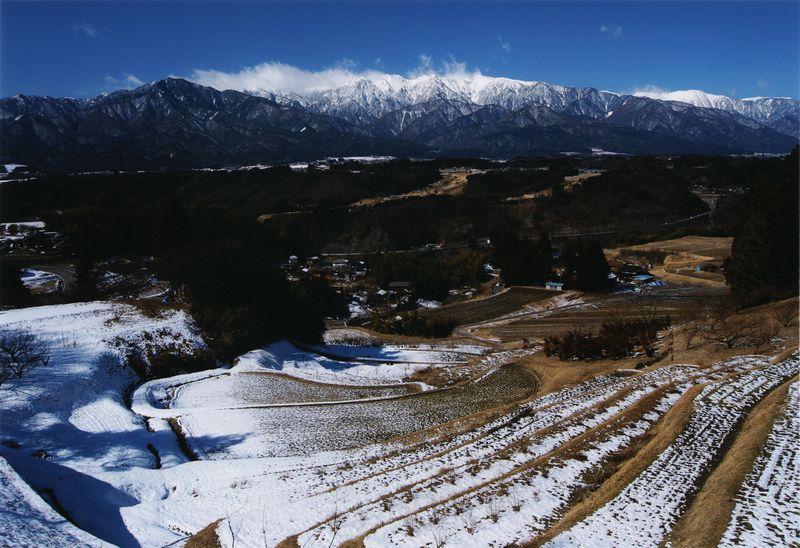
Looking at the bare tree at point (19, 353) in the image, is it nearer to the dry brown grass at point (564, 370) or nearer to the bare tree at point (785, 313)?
the dry brown grass at point (564, 370)

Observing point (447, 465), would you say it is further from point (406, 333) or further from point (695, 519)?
point (406, 333)

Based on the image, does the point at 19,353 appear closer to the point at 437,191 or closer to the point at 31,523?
the point at 31,523

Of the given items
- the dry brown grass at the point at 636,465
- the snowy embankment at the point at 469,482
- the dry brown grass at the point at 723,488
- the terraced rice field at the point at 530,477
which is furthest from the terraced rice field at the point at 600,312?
the dry brown grass at the point at 723,488

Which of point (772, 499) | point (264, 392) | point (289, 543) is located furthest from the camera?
point (264, 392)

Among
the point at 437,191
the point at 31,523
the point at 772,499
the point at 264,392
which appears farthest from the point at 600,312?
the point at 437,191

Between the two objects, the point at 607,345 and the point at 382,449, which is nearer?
the point at 382,449

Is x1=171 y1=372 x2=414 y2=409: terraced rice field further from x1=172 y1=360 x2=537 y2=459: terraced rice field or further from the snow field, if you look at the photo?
the snow field
